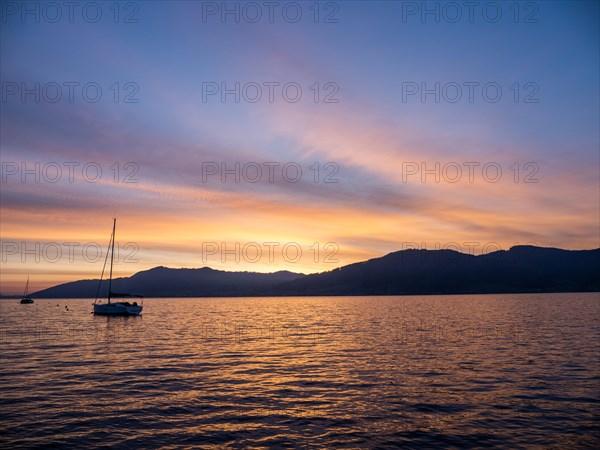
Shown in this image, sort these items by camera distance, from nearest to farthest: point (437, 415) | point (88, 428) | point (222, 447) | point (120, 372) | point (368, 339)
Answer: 1. point (222, 447)
2. point (88, 428)
3. point (437, 415)
4. point (120, 372)
5. point (368, 339)

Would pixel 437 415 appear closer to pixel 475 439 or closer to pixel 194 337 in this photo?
pixel 475 439

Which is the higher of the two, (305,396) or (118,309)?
(118,309)

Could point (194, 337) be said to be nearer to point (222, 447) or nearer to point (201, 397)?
point (201, 397)

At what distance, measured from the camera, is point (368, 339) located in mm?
61469

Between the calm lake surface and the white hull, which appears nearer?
the calm lake surface

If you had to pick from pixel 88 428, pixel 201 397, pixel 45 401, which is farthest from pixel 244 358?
pixel 88 428

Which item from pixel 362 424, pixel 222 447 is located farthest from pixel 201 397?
pixel 362 424

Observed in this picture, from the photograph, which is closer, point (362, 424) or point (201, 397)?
point (362, 424)

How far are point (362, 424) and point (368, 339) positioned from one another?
4007 centimetres

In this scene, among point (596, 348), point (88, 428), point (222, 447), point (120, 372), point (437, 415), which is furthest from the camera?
point (596, 348)

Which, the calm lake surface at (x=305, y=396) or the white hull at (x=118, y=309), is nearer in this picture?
the calm lake surface at (x=305, y=396)

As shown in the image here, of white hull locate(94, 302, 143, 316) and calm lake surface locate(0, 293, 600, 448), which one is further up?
white hull locate(94, 302, 143, 316)

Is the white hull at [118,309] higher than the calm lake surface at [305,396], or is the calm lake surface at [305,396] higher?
the white hull at [118,309]

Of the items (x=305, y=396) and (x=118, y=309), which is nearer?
(x=305, y=396)
